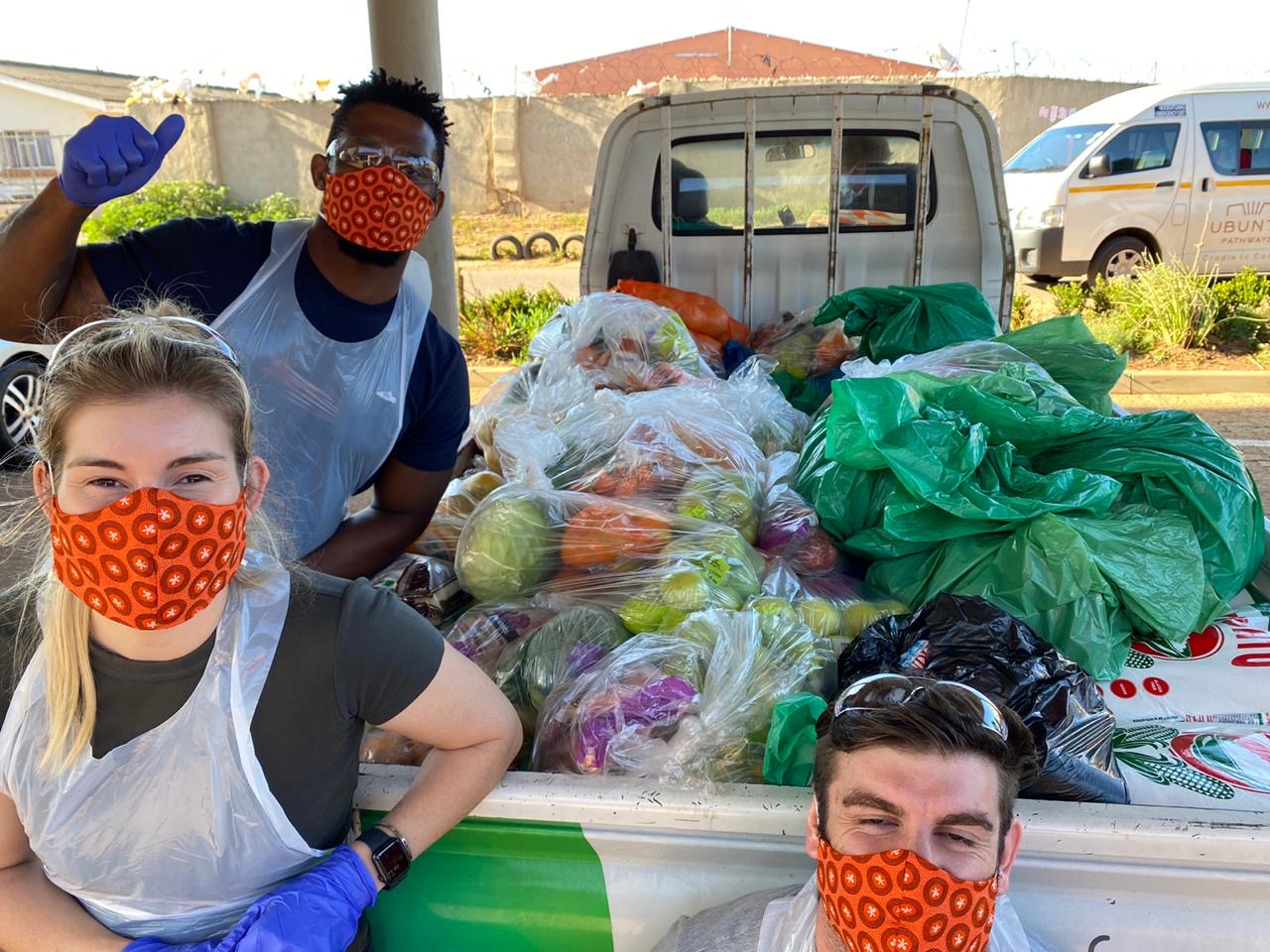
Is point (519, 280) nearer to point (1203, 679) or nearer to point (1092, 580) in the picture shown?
point (1092, 580)

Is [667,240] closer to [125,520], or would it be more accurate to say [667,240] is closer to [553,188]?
[125,520]

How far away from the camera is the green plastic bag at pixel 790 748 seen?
5.27 feet

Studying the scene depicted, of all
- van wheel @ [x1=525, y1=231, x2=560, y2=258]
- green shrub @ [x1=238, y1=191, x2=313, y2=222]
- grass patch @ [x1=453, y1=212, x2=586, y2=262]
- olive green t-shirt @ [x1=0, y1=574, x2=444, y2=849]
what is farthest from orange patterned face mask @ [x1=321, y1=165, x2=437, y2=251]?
green shrub @ [x1=238, y1=191, x2=313, y2=222]

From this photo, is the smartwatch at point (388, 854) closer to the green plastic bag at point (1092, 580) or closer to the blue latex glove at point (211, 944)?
the blue latex glove at point (211, 944)

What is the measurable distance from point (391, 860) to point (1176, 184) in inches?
447

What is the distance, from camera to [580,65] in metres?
30.0

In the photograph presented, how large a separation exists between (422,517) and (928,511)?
1.30 metres

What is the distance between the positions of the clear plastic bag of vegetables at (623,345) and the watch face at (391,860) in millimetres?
1982

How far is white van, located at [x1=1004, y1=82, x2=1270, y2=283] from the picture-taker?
33.6ft

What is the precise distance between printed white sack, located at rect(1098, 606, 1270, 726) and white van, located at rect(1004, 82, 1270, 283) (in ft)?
30.4

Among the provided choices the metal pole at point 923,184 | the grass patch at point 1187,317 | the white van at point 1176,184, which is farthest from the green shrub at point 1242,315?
the metal pole at point 923,184

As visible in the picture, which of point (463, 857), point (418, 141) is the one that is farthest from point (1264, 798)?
point (418, 141)

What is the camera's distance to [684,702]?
1721mm

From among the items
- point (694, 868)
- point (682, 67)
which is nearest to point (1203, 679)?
point (694, 868)
